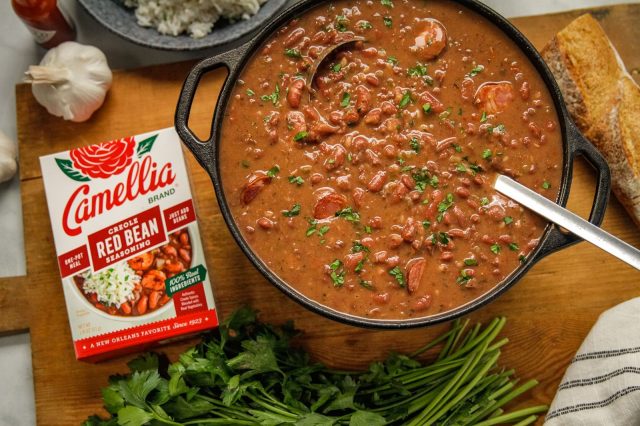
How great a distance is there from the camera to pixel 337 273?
288 cm

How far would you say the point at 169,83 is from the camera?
362cm

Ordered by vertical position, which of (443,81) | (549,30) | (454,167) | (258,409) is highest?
(549,30)

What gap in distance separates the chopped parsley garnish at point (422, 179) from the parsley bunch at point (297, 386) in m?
0.86

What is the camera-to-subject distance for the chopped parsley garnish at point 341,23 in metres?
3.01

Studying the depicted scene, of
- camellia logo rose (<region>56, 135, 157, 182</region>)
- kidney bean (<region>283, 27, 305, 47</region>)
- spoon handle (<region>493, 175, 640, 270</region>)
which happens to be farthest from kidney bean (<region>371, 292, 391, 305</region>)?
camellia logo rose (<region>56, 135, 157, 182</region>)

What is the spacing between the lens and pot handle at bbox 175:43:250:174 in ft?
9.46

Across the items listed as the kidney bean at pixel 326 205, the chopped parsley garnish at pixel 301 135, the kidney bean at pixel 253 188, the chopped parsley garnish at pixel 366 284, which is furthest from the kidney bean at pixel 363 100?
the chopped parsley garnish at pixel 366 284

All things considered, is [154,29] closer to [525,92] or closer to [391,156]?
[391,156]

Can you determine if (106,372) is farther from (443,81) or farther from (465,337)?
(443,81)

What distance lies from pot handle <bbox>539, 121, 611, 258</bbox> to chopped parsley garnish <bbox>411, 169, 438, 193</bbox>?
1.65 feet

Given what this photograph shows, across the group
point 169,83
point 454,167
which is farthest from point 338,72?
point 169,83

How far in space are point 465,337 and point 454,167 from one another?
1.01 meters

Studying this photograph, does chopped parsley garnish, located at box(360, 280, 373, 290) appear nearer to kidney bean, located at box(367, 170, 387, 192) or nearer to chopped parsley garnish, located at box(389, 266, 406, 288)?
chopped parsley garnish, located at box(389, 266, 406, 288)

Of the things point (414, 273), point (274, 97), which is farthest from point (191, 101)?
point (414, 273)
